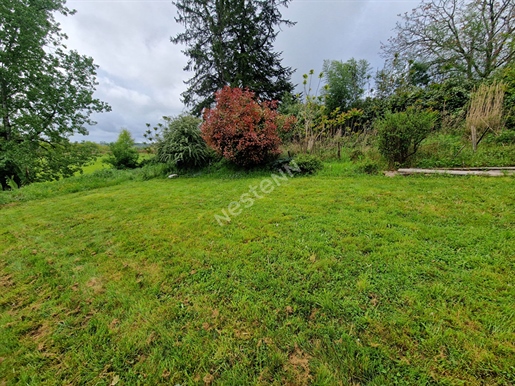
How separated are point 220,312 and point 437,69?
14335 mm

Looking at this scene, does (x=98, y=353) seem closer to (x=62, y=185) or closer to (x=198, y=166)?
(x=198, y=166)

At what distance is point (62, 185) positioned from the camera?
21.1 feet

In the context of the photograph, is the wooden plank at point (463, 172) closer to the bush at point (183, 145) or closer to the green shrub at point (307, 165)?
the green shrub at point (307, 165)

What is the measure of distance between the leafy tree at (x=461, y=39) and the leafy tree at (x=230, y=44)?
6.04m

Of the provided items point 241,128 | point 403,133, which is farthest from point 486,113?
point 241,128

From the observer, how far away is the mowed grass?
1.15 m

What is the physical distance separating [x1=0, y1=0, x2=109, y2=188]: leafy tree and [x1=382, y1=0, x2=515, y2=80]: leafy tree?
43.2 feet

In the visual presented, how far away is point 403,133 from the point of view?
446 centimetres

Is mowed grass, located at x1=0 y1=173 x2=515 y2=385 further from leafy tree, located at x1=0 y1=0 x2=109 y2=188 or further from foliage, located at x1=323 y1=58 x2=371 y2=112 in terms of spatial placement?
foliage, located at x1=323 y1=58 x2=371 y2=112

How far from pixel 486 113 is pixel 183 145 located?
8528 millimetres

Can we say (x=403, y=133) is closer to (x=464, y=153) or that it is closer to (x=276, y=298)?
(x=464, y=153)

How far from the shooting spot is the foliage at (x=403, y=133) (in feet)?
14.3

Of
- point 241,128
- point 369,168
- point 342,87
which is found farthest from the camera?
point 342,87

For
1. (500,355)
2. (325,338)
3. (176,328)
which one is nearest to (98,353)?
(176,328)
